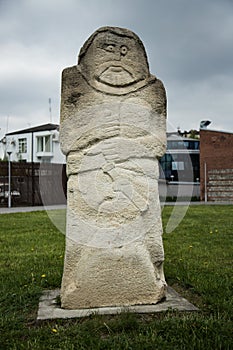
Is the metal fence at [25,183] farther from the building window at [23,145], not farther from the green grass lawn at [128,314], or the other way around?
the building window at [23,145]

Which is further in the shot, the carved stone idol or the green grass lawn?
the carved stone idol

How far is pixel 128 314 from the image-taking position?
11.5ft

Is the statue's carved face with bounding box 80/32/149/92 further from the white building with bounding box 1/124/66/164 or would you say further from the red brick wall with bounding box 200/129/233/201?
the white building with bounding box 1/124/66/164

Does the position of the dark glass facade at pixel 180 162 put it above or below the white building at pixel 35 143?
below

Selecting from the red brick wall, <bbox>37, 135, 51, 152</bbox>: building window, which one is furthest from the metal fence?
<bbox>37, 135, 51, 152</bbox>: building window

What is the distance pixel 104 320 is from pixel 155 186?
1311 mm

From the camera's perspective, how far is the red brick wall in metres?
21.1

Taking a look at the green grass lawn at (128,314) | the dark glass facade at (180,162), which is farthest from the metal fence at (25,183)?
the green grass lawn at (128,314)

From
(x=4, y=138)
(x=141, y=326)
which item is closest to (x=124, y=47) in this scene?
(x=141, y=326)

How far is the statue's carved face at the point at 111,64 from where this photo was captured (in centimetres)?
395

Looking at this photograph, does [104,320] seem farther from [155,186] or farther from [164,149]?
[164,149]

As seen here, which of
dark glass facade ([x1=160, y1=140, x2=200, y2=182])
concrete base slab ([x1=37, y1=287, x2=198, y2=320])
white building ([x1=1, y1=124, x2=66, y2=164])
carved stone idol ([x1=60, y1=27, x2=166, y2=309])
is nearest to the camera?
concrete base slab ([x1=37, y1=287, x2=198, y2=320])

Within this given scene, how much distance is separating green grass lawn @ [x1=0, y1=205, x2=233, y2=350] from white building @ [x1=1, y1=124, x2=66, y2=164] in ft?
97.6

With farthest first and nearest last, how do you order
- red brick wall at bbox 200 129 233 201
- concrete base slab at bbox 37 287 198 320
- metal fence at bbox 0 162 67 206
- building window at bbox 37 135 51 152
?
building window at bbox 37 135 51 152 < red brick wall at bbox 200 129 233 201 < metal fence at bbox 0 162 67 206 < concrete base slab at bbox 37 287 198 320
